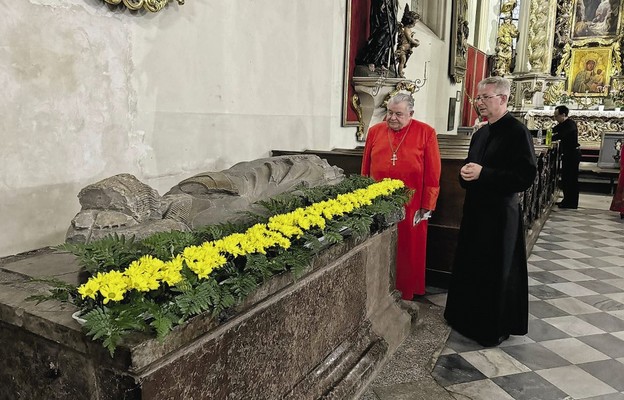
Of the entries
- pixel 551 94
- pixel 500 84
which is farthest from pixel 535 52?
pixel 500 84

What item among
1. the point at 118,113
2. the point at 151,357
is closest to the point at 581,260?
the point at 118,113

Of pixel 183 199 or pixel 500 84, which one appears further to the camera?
pixel 500 84

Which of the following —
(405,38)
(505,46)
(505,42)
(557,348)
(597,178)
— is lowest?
(557,348)

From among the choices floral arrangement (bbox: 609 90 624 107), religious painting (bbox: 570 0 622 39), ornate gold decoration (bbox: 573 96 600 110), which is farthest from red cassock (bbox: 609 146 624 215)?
religious painting (bbox: 570 0 622 39)

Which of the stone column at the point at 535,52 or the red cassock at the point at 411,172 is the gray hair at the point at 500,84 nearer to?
the red cassock at the point at 411,172

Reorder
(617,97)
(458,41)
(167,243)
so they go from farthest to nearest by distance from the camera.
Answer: (617,97)
(458,41)
(167,243)

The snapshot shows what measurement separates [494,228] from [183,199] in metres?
1.82

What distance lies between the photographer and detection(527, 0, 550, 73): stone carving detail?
13.0m

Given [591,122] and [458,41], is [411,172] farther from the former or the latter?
[591,122]

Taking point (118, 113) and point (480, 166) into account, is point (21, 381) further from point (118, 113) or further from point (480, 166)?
point (480, 166)

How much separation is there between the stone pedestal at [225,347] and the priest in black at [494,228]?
2.36 feet

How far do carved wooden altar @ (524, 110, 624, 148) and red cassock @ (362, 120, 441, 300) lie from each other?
9.78 metres

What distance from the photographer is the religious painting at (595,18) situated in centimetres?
1300

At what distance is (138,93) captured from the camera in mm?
3010
